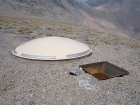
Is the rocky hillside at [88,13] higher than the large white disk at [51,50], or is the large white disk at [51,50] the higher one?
the large white disk at [51,50]

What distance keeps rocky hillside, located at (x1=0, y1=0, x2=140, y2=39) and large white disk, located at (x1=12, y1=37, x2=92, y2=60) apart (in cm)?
2918

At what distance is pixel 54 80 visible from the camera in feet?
17.7

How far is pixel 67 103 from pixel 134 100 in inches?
76.3

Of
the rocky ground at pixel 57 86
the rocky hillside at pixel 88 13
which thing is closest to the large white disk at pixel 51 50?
the rocky ground at pixel 57 86

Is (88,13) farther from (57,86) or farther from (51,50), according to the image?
(57,86)

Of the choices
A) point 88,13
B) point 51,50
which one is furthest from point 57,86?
point 88,13

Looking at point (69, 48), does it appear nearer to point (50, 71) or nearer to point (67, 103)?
point (50, 71)

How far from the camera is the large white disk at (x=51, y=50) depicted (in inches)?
276

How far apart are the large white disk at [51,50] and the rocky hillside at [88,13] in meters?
29.2

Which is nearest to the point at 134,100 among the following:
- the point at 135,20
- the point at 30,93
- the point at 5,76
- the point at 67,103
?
the point at 67,103

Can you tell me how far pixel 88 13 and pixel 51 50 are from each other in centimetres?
4989

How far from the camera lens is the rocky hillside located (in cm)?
4088

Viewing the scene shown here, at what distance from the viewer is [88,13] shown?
54.7 m

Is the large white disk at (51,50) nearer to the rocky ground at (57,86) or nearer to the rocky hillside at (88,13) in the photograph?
the rocky ground at (57,86)
